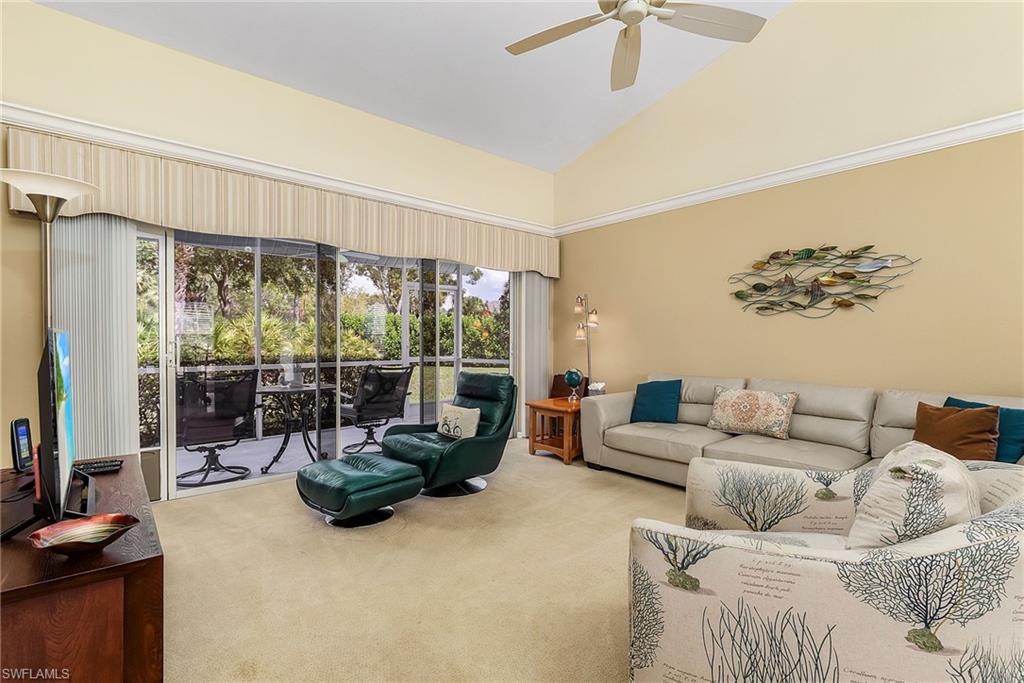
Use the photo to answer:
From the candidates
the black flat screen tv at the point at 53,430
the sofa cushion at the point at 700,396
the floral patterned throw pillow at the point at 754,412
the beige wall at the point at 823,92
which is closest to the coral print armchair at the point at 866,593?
the black flat screen tv at the point at 53,430

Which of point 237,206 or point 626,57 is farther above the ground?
point 626,57

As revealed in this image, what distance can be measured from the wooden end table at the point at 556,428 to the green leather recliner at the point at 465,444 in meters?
0.88

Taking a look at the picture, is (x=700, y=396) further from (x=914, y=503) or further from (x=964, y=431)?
(x=914, y=503)

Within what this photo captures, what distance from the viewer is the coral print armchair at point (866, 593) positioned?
3.54 ft

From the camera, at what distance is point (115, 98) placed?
10.9 feet

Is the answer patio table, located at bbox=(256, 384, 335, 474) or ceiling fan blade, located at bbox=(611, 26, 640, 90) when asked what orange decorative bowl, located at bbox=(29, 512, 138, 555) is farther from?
ceiling fan blade, located at bbox=(611, 26, 640, 90)

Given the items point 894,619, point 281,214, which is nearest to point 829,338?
point 894,619

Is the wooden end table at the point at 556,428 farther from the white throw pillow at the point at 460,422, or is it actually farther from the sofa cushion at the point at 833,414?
the sofa cushion at the point at 833,414

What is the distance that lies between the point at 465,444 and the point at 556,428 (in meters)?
1.79

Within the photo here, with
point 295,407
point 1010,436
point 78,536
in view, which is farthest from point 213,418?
point 1010,436

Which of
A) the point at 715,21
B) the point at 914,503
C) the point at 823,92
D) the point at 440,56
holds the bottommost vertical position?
the point at 914,503

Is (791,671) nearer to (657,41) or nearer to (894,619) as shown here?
(894,619)

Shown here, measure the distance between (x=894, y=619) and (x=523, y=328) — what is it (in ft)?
15.7

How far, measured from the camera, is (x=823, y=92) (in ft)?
12.8
